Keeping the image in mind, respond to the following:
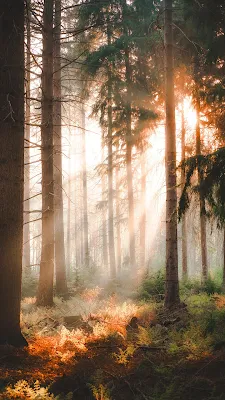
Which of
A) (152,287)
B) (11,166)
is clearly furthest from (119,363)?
(152,287)

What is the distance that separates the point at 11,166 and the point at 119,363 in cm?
349

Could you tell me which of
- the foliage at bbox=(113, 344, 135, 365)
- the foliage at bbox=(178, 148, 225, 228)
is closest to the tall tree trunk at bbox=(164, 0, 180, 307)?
the foliage at bbox=(178, 148, 225, 228)

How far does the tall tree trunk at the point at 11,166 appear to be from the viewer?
5113 mm

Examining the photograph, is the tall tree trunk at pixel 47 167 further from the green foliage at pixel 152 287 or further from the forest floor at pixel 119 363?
the green foliage at pixel 152 287

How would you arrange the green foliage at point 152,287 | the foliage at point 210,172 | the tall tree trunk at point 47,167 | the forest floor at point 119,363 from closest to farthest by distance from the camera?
the forest floor at point 119,363 < the foliage at point 210,172 < the tall tree trunk at point 47,167 < the green foliage at point 152,287

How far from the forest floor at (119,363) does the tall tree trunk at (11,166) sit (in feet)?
2.04

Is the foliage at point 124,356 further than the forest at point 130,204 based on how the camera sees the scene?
Yes

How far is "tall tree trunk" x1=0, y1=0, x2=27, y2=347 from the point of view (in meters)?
5.11

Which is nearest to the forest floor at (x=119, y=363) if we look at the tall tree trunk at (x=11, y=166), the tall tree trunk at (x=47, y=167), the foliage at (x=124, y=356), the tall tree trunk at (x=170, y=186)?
the foliage at (x=124, y=356)

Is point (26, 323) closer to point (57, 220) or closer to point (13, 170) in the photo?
point (13, 170)

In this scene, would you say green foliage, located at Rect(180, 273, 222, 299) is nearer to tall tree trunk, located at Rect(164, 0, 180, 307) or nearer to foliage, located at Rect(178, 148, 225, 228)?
tall tree trunk, located at Rect(164, 0, 180, 307)

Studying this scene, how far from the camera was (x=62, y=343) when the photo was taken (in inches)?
209

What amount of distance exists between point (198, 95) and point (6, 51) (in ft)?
27.8

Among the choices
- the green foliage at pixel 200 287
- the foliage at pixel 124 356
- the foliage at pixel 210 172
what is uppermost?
the foliage at pixel 210 172
